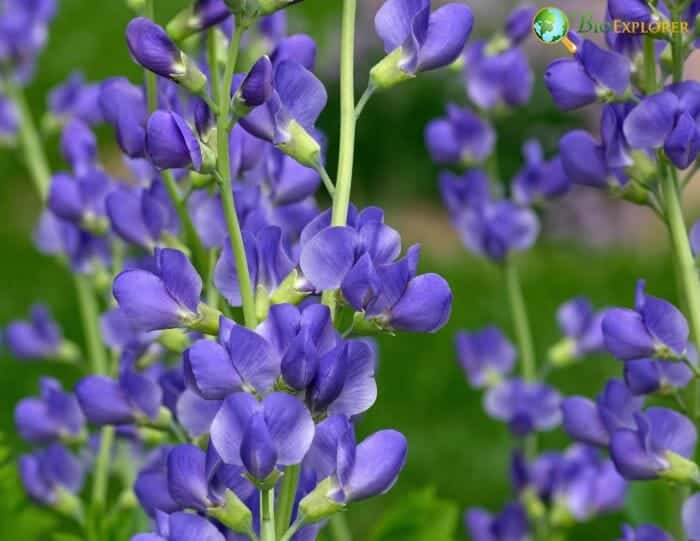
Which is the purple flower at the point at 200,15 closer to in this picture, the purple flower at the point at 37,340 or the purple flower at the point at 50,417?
the purple flower at the point at 50,417

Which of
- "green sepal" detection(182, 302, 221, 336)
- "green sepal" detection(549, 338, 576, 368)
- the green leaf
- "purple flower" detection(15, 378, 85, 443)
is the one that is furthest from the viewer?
"green sepal" detection(549, 338, 576, 368)

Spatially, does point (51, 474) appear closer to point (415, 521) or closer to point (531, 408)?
point (415, 521)

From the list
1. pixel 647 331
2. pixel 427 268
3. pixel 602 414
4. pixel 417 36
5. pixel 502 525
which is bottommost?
pixel 427 268

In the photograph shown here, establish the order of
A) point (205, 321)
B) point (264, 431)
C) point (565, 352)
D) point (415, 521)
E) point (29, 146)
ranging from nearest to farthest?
point (264, 431)
point (205, 321)
point (415, 521)
point (565, 352)
point (29, 146)

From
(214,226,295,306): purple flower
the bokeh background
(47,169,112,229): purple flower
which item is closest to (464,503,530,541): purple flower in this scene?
the bokeh background

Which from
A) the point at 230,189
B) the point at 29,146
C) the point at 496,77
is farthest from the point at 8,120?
the point at 230,189

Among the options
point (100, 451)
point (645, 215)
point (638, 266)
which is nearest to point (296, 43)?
point (100, 451)

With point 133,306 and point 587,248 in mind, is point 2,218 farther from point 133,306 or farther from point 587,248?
point 133,306

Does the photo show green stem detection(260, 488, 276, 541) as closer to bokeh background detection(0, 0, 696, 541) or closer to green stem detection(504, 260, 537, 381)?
bokeh background detection(0, 0, 696, 541)
